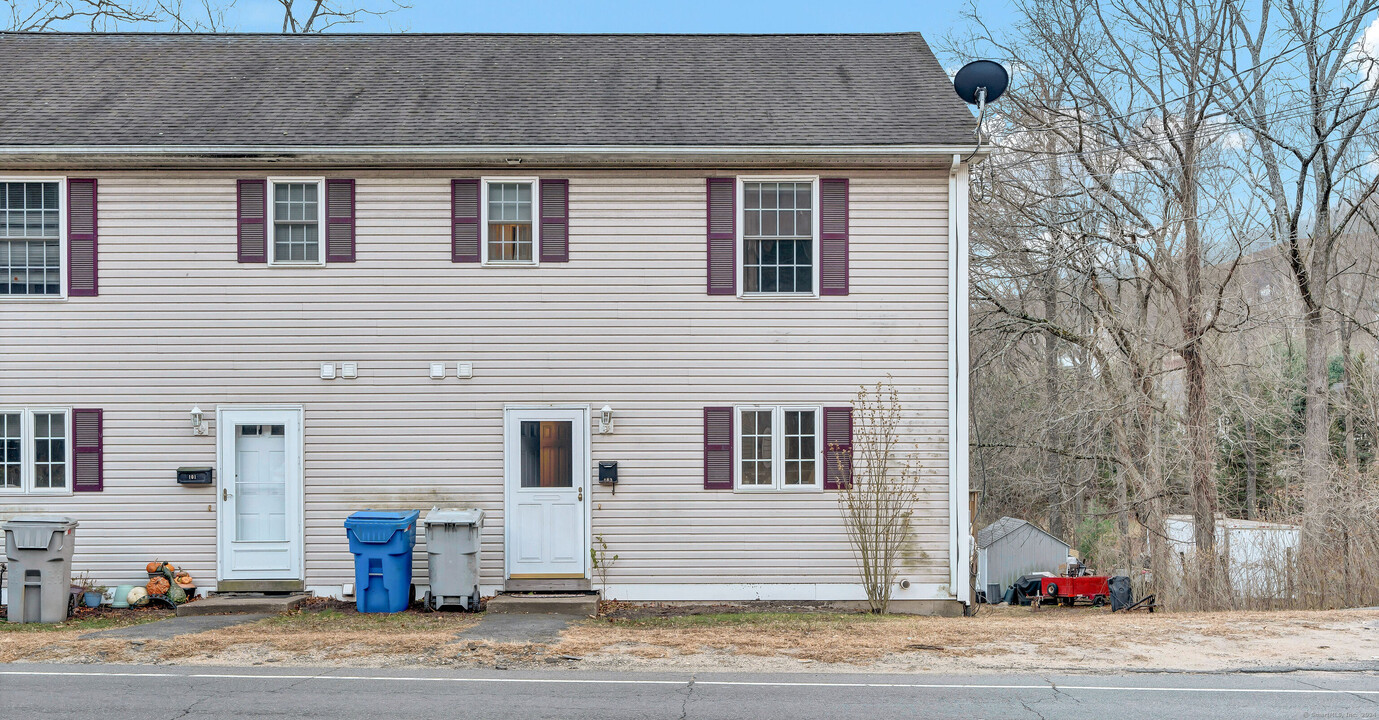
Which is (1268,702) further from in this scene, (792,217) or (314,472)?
(314,472)

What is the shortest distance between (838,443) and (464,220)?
16.5 ft

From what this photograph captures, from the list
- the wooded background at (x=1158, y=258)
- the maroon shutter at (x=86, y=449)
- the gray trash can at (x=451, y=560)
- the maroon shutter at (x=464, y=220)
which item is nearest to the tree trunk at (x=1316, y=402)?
the wooded background at (x=1158, y=258)

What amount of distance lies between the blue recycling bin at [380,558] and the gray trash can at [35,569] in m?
2.95

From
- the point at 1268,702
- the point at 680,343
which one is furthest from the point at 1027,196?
the point at 1268,702

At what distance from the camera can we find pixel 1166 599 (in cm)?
1364

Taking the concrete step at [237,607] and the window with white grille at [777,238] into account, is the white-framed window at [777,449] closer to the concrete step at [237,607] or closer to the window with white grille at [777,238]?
the window with white grille at [777,238]

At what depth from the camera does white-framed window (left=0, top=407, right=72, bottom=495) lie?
11180mm

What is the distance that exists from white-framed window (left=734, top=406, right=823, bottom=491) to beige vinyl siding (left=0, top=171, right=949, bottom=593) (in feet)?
0.60

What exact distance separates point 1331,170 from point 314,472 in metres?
18.5

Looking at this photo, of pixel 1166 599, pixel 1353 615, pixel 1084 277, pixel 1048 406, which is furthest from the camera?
pixel 1048 406

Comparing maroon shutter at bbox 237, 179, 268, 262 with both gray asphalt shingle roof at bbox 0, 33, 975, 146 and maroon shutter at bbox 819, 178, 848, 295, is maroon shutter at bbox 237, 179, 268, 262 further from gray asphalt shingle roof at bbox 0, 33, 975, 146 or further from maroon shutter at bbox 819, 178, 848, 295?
maroon shutter at bbox 819, 178, 848, 295

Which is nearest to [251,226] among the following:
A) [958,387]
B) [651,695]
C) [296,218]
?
[296,218]

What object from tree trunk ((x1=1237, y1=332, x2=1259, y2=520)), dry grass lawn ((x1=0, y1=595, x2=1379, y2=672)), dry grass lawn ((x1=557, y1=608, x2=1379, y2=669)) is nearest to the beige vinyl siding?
dry grass lawn ((x1=0, y1=595, x2=1379, y2=672))

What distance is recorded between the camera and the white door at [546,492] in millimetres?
11273
